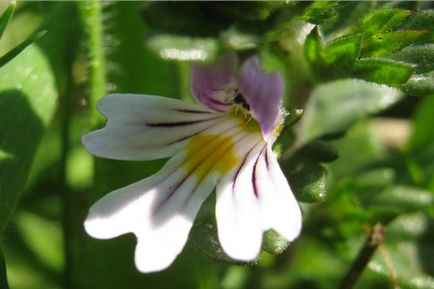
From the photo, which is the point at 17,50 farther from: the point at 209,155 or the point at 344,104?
the point at 344,104

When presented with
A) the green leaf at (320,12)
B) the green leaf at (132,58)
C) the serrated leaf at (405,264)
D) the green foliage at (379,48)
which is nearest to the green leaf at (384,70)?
the green foliage at (379,48)

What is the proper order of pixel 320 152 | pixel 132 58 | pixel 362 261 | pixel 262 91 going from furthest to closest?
pixel 132 58, pixel 362 261, pixel 320 152, pixel 262 91

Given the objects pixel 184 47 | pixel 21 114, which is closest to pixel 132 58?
pixel 21 114

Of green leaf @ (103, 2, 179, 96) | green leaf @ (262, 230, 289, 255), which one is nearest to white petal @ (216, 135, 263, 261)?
green leaf @ (262, 230, 289, 255)

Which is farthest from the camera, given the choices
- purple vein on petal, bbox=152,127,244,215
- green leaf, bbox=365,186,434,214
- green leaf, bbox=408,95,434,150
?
green leaf, bbox=408,95,434,150

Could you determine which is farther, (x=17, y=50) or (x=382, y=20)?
(x=17, y=50)

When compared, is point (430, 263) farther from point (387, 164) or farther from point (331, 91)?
point (331, 91)

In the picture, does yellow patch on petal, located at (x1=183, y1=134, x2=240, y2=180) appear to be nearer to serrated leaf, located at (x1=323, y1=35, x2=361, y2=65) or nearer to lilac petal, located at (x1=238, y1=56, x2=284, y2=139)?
lilac petal, located at (x1=238, y1=56, x2=284, y2=139)
